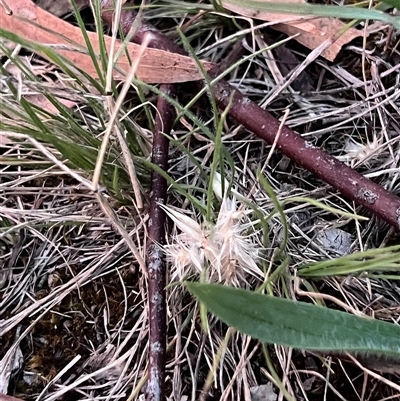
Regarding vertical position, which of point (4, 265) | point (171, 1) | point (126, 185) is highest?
point (171, 1)

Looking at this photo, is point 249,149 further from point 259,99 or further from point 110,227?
point 110,227

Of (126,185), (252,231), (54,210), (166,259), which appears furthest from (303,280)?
(54,210)

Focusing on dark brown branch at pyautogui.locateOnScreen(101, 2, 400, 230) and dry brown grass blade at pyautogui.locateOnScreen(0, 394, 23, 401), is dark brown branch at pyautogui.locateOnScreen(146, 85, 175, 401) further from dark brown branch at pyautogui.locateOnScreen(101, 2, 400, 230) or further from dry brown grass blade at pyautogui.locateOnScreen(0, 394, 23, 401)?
dry brown grass blade at pyautogui.locateOnScreen(0, 394, 23, 401)

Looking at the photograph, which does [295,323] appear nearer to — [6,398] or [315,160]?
[315,160]

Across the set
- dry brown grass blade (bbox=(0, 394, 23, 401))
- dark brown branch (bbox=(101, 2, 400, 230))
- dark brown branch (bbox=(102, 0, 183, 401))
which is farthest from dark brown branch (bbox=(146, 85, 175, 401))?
dry brown grass blade (bbox=(0, 394, 23, 401))

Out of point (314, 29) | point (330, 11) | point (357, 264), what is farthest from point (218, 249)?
point (314, 29)

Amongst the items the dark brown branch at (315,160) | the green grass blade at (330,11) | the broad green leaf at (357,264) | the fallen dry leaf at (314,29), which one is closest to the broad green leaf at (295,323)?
the broad green leaf at (357,264)
